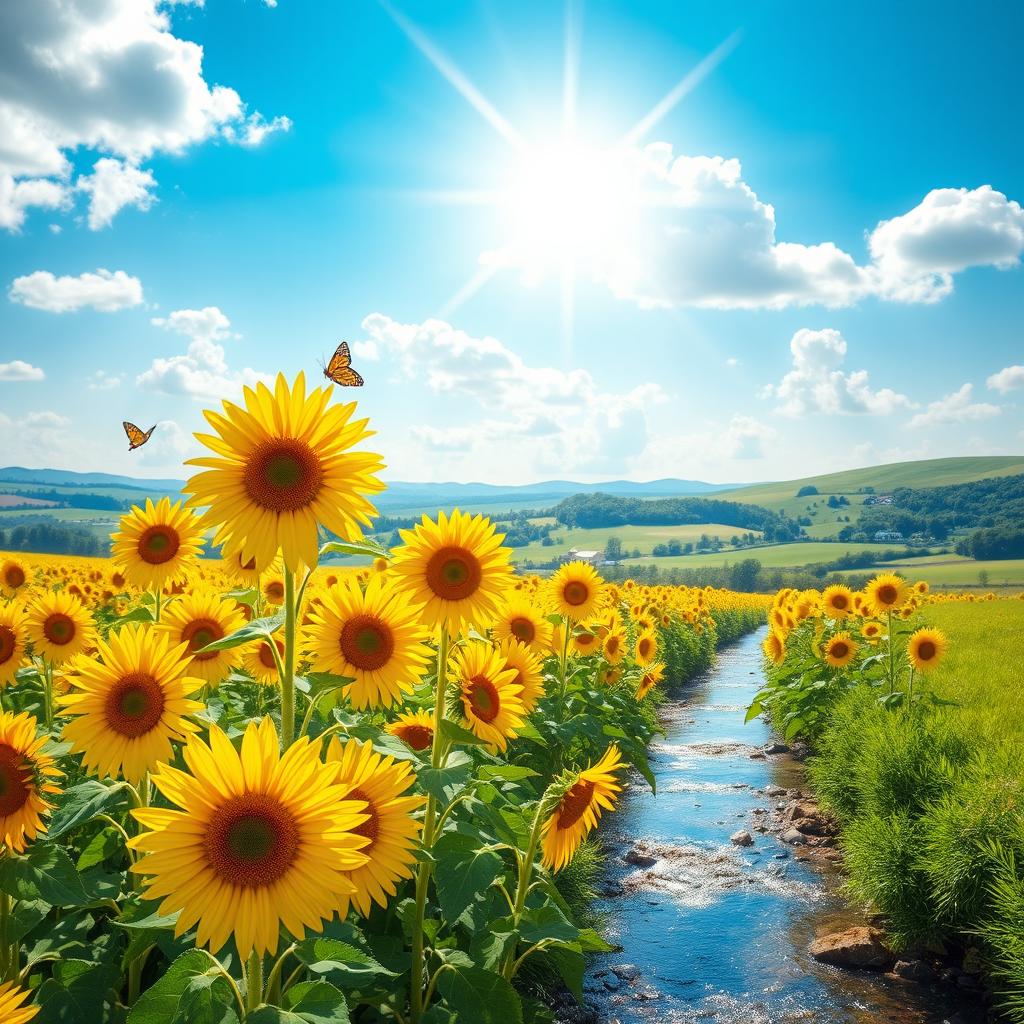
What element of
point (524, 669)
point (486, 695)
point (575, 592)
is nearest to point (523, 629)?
point (575, 592)

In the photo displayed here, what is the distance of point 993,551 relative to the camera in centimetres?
11525

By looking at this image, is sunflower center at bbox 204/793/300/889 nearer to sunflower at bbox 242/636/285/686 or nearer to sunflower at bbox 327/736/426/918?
sunflower at bbox 327/736/426/918

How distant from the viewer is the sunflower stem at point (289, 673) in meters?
2.68

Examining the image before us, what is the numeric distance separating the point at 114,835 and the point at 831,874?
24.5 feet

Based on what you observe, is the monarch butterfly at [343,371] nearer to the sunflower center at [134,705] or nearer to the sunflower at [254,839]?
the sunflower center at [134,705]

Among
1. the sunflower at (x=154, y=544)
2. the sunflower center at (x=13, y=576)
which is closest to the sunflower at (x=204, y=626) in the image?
the sunflower at (x=154, y=544)

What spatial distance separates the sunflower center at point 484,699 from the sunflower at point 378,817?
4.00 ft

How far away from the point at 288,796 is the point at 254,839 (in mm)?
138

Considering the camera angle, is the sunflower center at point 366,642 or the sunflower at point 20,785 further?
the sunflower center at point 366,642

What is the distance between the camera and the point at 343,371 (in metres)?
4.52

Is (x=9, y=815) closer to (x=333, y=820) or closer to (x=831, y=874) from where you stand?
(x=333, y=820)

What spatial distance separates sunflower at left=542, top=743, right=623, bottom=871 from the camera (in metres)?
3.46

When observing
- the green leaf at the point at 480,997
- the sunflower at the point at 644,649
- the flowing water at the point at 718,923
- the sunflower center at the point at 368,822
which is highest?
the sunflower center at the point at 368,822

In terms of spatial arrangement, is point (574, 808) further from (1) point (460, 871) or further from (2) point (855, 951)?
(2) point (855, 951)
